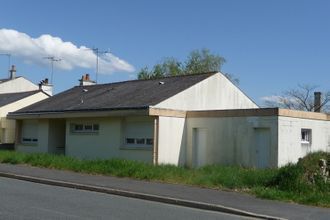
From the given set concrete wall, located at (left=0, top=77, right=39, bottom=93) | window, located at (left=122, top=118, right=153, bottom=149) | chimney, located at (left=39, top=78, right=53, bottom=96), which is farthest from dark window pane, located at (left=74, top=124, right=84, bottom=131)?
concrete wall, located at (left=0, top=77, right=39, bottom=93)

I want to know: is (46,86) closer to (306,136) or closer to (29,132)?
(29,132)

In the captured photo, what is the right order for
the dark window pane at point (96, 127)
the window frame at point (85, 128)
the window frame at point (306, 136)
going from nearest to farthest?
the window frame at point (306, 136), the dark window pane at point (96, 127), the window frame at point (85, 128)

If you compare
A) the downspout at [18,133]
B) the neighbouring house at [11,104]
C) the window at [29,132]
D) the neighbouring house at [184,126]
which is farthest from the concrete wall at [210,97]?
the neighbouring house at [11,104]

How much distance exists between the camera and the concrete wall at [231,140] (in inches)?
875

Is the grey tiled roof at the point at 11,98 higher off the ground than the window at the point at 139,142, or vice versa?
the grey tiled roof at the point at 11,98

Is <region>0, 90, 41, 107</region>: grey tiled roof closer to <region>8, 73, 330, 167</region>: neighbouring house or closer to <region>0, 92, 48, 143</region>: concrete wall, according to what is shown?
<region>0, 92, 48, 143</region>: concrete wall

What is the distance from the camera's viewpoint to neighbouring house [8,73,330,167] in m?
22.7

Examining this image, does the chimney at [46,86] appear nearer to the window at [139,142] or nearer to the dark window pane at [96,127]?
the dark window pane at [96,127]

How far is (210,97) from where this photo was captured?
28.0 meters

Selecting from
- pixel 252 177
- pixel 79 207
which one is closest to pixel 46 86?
pixel 252 177

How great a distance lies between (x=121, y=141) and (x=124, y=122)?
3.11 ft

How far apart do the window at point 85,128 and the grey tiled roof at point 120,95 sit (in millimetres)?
1014

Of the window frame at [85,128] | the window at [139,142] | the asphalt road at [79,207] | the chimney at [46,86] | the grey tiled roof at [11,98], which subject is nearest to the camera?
the asphalt road at [79,207]

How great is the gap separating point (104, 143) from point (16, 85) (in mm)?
31461
